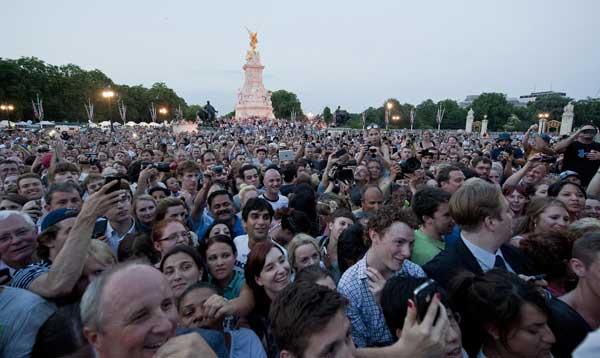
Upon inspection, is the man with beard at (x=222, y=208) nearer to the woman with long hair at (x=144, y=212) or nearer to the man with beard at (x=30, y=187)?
the woman with long hair at (x=144, y=212)

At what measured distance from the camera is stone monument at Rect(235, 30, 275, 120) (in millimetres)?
65625

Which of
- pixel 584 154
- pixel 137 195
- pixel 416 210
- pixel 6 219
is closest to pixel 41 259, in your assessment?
pixel 6 219

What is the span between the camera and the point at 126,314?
1850mm

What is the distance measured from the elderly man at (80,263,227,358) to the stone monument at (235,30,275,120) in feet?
209

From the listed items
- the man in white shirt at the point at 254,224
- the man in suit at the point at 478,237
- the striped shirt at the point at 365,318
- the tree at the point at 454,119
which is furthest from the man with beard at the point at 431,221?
the tree at the point at 454,119

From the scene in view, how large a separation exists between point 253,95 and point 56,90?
118 feet

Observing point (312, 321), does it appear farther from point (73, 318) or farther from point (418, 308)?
point (73, 318)

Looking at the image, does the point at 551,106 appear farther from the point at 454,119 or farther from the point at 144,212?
the point at 144,212

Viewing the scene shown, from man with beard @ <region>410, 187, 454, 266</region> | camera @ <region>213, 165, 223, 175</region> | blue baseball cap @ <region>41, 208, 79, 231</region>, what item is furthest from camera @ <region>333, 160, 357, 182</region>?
blue baseball cap @ <region>41, 208, 79, 231</region>

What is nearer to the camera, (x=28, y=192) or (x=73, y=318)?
(x=73, y=318)

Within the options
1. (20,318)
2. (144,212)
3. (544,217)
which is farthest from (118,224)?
(544,217)

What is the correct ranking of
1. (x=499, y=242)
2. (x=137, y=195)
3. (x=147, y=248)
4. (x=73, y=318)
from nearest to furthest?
(x=73, y=318) → (x=499, y=242) → (x=147, y=248) → (x=137, y=195)

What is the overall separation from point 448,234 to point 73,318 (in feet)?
11.8

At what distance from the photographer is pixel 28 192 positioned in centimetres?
590
